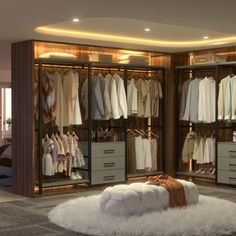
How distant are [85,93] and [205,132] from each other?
237cm

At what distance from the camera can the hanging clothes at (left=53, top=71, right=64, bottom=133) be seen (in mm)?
7391

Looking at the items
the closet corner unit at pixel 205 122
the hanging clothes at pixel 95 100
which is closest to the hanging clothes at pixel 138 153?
the closet corner unit at pixel 205 122

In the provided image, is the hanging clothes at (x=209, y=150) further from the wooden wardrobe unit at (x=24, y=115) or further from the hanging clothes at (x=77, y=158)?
the wooden wardrobe unit at (x=24, y=115)

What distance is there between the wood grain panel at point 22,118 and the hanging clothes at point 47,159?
228 mm

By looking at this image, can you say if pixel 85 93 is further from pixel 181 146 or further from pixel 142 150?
pixel 181 146

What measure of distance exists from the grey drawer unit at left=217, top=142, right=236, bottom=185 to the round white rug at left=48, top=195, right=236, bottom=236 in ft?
5.99

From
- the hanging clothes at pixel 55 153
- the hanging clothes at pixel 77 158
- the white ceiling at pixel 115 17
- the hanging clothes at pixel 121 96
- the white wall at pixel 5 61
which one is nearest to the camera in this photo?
the white ceiling at pixel 115 17

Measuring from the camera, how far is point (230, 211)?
567cm

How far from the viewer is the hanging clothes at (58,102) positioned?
739 cm

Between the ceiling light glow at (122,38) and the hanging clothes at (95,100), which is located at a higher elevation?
the ceiling light glow at (122,38)

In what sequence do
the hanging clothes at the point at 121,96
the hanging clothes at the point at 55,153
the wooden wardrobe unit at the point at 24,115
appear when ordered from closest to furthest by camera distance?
1. the wooden wardrobe unit at the point at 24,115
2. the hanging clothes at the point at 55,153
3. the hanging clothes at the point at 121,96

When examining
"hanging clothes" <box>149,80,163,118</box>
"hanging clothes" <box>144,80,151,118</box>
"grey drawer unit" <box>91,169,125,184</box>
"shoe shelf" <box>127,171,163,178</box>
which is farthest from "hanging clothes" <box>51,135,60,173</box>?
"hanging clothes" <box>149,80,163,118</box>

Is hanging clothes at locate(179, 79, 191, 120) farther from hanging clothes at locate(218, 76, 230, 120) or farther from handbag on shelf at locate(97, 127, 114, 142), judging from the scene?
handbag on shelf at locate(97, 127, 114, 142)

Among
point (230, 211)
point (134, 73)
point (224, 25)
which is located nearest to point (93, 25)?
point (224, 25)
